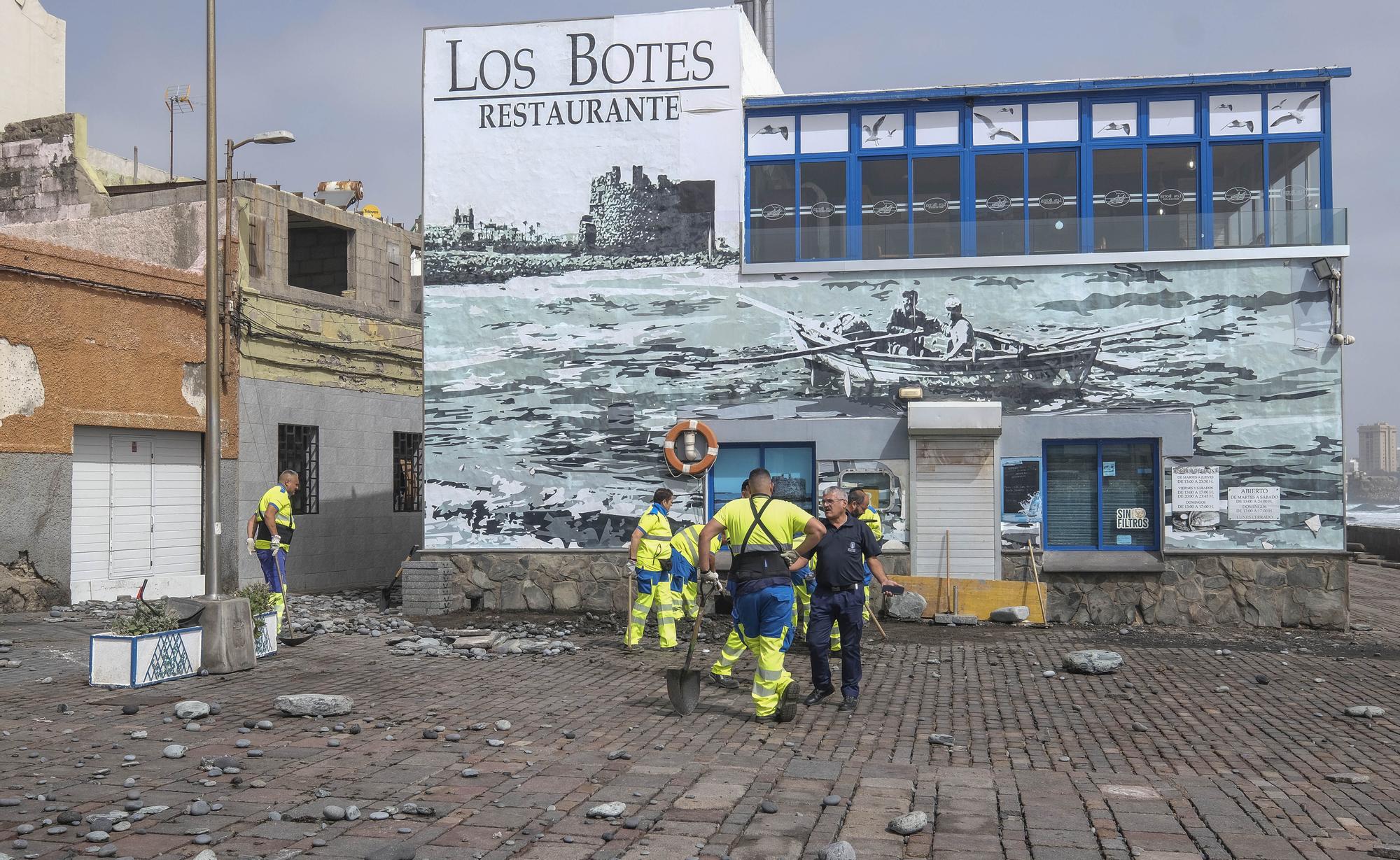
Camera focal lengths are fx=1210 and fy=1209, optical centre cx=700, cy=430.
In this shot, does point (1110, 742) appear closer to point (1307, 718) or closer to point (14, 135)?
point (1307, 718)

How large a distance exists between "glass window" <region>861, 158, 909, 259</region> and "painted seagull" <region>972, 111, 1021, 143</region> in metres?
1.21

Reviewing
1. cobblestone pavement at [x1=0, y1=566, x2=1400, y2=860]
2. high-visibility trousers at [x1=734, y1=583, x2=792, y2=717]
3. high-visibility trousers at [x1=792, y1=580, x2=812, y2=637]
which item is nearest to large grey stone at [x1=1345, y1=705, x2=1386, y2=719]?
cobblestone pavement at [x1=0, y1=566, x2=1400, y2=860]

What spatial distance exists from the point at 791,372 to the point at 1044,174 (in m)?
4.57

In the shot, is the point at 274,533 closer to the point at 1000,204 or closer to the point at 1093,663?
the point at 1093,663

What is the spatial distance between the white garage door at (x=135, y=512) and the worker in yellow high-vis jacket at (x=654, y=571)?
8691 millimetres

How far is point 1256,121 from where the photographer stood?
16797 mm

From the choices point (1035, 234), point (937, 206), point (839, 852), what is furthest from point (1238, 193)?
point (839, 852)

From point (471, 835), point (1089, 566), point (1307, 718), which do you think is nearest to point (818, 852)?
point (471, 835)

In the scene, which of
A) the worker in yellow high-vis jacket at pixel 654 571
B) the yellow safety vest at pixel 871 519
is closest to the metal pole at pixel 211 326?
the worker in yellow high-vis jacket at pixel 654 571

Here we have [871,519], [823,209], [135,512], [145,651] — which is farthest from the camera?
[135,512]

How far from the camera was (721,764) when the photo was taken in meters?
7.67

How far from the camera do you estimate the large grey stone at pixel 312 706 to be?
354 inches

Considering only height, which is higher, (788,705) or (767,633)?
(767,633)

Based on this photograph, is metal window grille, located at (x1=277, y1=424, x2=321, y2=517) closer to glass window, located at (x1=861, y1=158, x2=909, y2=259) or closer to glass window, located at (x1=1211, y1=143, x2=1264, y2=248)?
glass window, located at (x1=861, y1=158, x2=909, y2=259)
